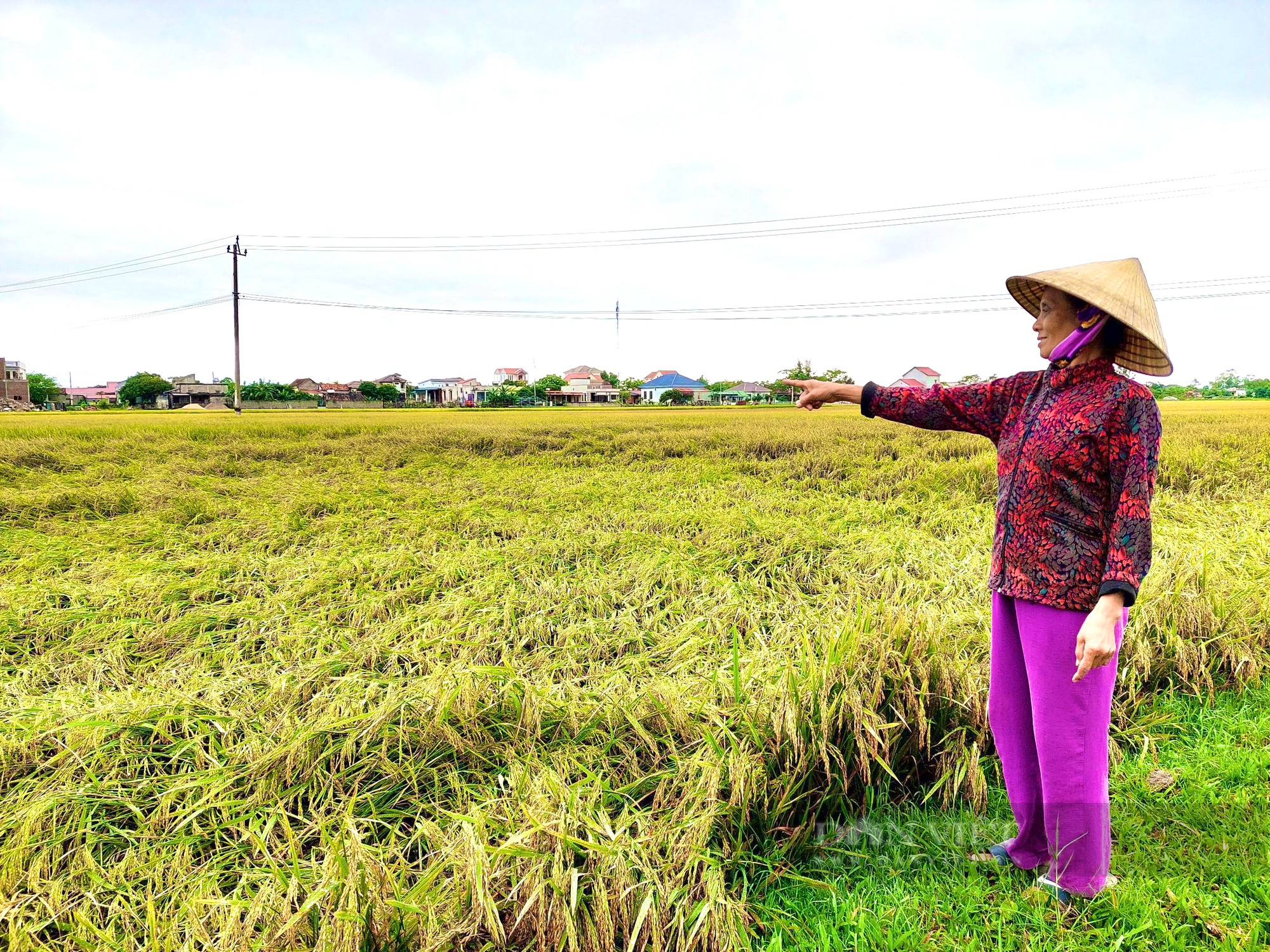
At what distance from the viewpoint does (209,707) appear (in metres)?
2.24

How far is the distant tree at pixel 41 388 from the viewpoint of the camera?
2170 inches

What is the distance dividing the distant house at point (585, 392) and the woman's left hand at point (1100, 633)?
48651 millimetres

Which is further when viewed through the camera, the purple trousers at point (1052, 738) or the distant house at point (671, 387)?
the distant house at point (671, 387)

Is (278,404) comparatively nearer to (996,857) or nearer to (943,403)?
(943,403)

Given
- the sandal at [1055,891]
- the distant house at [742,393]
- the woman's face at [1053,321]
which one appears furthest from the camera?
the distant house at [742,393]

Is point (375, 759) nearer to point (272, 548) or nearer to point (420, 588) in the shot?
point (420, 588)

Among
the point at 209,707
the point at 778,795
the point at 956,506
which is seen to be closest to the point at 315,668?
the point at 209,707

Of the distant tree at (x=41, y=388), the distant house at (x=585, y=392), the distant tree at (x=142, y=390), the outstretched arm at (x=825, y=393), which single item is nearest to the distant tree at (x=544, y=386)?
the distant house at (x=585, y=392)

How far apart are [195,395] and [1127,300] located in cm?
5473

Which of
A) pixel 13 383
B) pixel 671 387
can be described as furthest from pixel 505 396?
pixel 13 383

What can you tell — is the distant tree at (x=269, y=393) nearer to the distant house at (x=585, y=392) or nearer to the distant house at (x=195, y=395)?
the distant house at (x=195, y=395)

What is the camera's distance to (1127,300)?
131cm

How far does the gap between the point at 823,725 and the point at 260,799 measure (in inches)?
64.1

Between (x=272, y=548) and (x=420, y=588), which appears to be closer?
(x=420, y=588)
